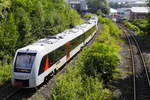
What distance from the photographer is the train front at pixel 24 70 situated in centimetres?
1542

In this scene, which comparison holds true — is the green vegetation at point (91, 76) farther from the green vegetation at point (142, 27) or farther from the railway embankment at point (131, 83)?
the green vegetation at point (142, 27)

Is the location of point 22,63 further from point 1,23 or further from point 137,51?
point 137,51

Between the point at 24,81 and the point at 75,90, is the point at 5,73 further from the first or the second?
the point at 75,90

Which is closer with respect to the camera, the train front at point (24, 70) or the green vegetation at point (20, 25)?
the train front at point (24, 70)

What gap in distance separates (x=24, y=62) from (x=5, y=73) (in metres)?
3.22

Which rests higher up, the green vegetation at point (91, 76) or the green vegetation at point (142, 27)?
the green vegetation at point (91, 76)

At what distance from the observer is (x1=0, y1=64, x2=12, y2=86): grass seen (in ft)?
58.1

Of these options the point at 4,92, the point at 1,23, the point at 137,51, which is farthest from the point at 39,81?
the point at 137,51

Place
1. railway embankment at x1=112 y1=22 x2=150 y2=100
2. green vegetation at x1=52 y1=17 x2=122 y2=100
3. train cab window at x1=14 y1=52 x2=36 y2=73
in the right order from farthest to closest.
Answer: railway embankment at x1=112 y1=22 x2=150 y2=100, train cab window at x1=14 y1=52 x2=36 y2=73, green vegetation at x1=52 y1=17 x2=122 y2=100

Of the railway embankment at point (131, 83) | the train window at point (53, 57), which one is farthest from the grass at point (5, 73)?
the railway embankment at point (131, 83)

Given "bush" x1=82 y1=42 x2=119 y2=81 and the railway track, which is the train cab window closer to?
"bush" x1=82 y1=42 x2=119 y2=81

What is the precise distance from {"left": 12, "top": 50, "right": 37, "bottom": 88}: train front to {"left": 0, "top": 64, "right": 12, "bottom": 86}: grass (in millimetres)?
2181

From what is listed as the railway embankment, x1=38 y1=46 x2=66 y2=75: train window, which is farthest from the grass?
the railway embankment

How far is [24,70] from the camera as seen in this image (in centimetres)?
1562
